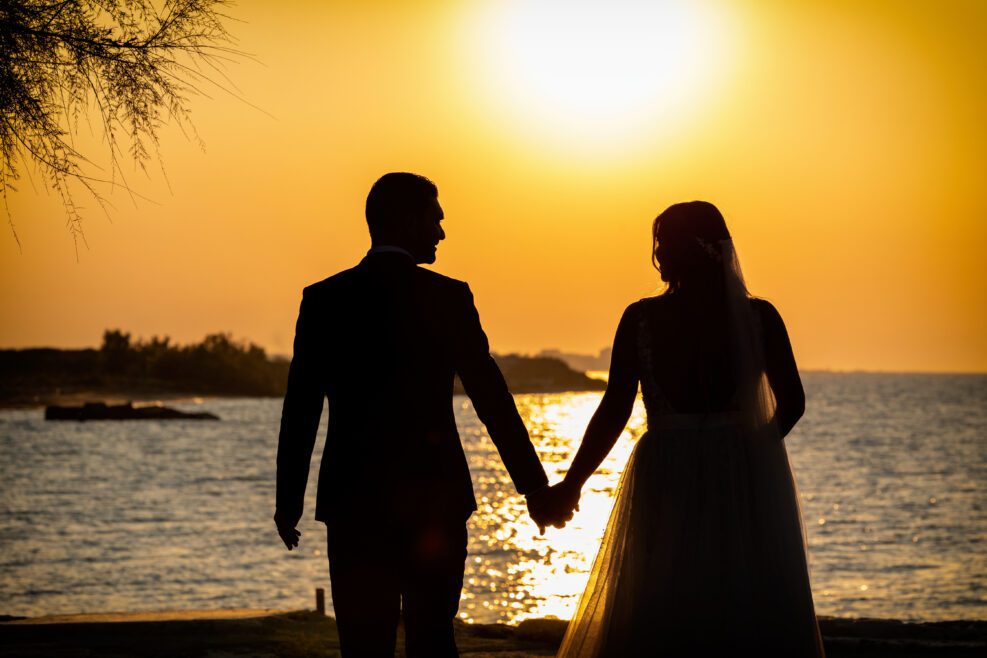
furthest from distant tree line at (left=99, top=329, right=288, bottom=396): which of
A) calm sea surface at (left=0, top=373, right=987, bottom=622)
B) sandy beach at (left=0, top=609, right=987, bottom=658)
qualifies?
sandy beach at (left=0, top=609, right=987, bottom=658)

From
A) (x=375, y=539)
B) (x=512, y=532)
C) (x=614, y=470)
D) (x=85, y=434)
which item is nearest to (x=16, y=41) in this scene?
(x=375, y=539)

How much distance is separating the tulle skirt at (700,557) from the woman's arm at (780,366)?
167 millimetres

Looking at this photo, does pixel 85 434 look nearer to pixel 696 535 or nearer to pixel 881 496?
pixel 881 496

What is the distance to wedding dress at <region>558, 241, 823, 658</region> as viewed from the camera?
488 cm

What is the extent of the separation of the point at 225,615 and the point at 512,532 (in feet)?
111

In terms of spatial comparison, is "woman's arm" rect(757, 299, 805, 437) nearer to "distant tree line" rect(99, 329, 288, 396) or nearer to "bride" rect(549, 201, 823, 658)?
"bride" rect(549, 201, 823, 658)

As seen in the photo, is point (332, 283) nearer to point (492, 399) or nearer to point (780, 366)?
point (492, 399)

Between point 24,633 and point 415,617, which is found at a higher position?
point 415,617

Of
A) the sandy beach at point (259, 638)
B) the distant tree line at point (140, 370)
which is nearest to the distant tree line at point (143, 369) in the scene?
the distant tree line at point (140, 370)

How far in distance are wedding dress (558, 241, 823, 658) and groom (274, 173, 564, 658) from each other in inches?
29.6

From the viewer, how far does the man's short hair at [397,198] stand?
4758mm

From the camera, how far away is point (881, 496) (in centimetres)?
6169

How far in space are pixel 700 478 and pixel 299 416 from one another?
5.49 feet

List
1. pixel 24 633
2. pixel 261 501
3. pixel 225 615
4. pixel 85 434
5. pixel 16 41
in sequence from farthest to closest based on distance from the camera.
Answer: pixel 85 434 < pixel 261 501 < pixel 225 615 < pixel 24 633 < pixel 16 41
